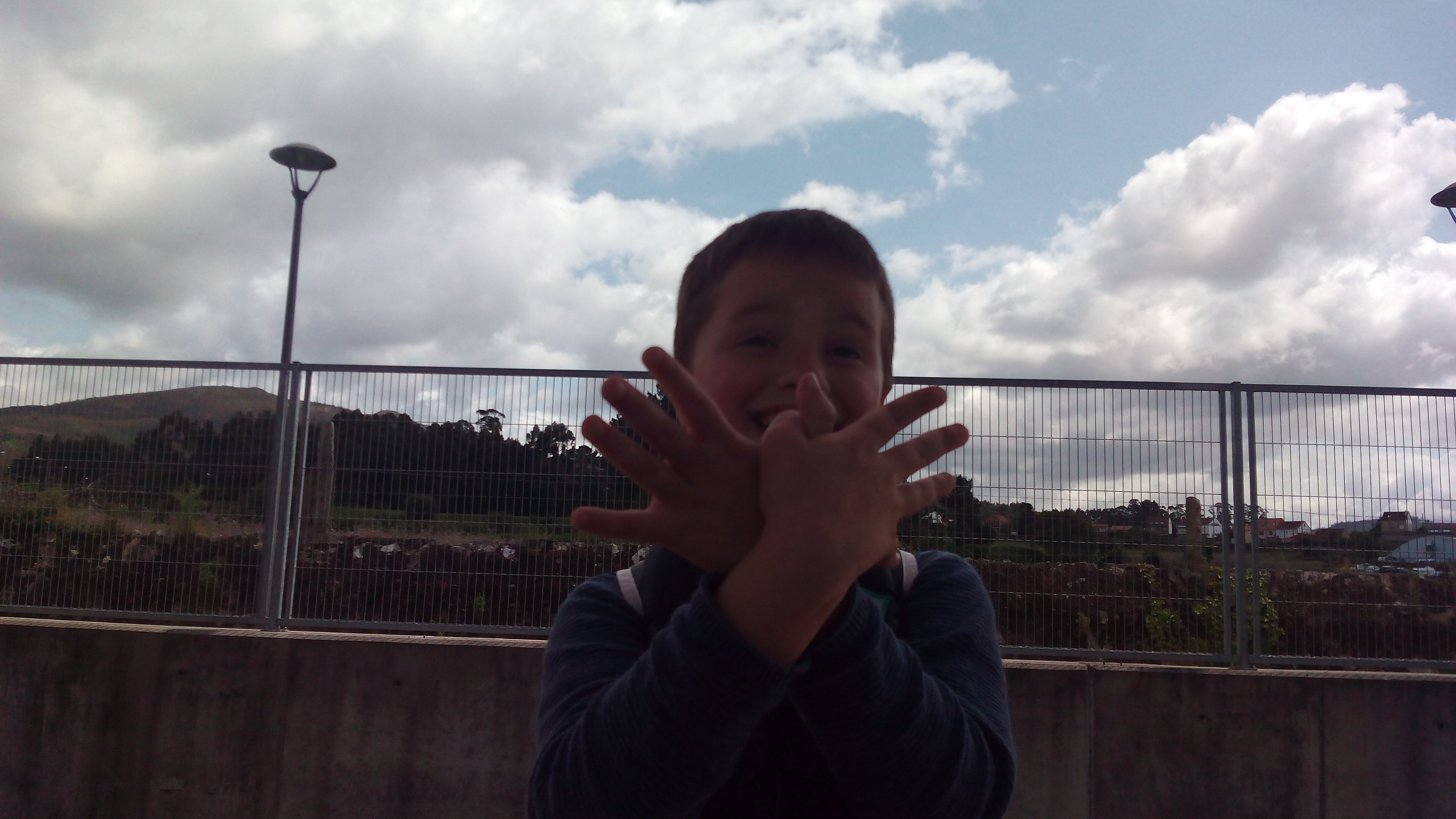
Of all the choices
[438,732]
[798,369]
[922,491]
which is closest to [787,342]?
[798,369]

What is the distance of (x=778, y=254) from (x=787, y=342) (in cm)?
15

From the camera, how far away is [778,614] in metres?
0.78

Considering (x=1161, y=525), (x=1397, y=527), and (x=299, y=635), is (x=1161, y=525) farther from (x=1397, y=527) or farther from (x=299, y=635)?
(x=299, y=635)

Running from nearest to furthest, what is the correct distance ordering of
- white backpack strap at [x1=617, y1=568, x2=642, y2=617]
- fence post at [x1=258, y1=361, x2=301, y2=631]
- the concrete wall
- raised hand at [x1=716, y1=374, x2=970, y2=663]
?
raised hand at [x1=716, y1=374, x2=970, y2=663] < white backpack strap at [x1=617, y1=568, x2=642, y2=617] < the concrete wall < fence post at [x1=258, y1=361, x2=301, y2=631]

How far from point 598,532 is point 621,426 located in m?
3.33

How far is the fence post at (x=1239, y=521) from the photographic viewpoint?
4742 millimetres

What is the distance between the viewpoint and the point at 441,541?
199 inches

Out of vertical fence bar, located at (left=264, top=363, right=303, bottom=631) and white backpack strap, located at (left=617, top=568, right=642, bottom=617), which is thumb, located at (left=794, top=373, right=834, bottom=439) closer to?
white backpack strap, located at (left=617, top=568, right=642, bottom=617)

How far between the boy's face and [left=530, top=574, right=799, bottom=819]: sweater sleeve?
0.35 m

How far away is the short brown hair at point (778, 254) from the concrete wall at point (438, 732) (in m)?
3.71

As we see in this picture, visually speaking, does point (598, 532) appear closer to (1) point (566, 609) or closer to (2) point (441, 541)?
(1) point (566, 609)

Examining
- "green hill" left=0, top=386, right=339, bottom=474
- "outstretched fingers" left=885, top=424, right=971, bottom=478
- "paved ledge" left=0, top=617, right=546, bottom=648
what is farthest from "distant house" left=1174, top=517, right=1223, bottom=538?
"green hill" left=0, top=386, right=339, bottom=474

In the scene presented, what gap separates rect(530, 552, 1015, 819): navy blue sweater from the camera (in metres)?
0.81

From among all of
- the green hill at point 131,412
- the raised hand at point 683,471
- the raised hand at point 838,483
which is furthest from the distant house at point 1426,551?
the green hill at point 131,412
